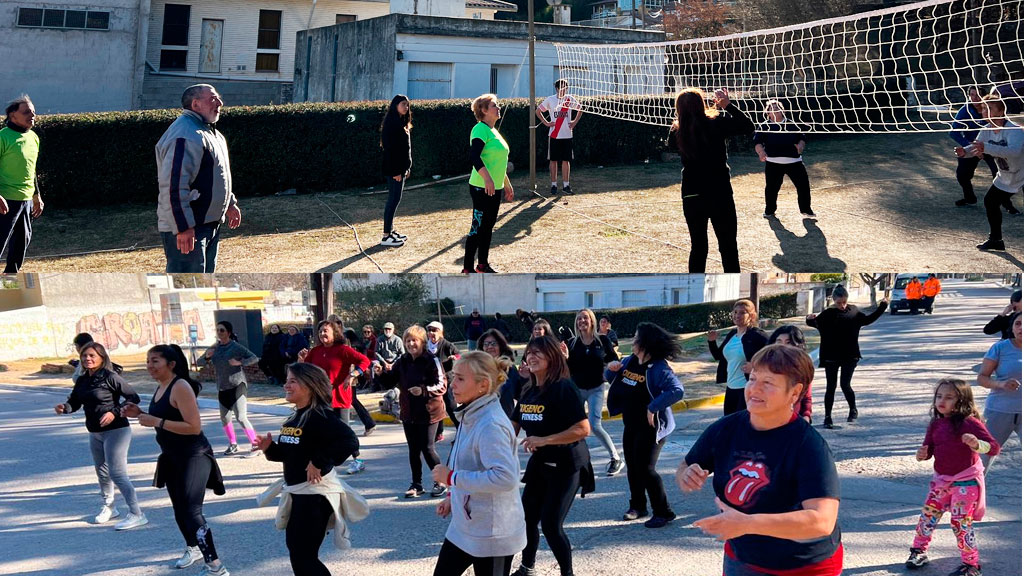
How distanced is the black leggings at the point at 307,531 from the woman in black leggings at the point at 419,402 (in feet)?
6.89

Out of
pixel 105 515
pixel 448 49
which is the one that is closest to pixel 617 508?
pixel 105 515

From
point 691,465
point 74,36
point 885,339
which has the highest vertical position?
point 74,36

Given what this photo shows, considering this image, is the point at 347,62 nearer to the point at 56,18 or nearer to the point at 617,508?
the point at 56,18

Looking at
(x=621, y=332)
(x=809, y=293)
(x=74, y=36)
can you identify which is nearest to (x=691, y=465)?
(x=809, y=293)

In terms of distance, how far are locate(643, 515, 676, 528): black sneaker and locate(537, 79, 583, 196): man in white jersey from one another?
7.89 m

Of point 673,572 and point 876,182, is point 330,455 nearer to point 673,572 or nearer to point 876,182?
point 673,572

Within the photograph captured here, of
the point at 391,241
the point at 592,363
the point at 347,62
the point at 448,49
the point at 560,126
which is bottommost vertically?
the point at 592,363

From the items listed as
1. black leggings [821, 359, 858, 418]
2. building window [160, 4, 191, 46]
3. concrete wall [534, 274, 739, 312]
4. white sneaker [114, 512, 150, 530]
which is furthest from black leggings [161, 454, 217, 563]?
building window [160, 4, 191, 46]

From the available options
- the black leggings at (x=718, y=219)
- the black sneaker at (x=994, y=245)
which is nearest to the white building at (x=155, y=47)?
the black sneaker at (x=994, y=245)

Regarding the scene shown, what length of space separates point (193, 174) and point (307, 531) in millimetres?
2612

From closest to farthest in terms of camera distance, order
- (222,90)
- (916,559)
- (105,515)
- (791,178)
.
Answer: (916,559), (105,515), (791,178), (222,90)

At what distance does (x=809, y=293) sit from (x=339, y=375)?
373 cm

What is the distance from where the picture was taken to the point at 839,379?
7793 mm

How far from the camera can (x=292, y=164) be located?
14.9 m
